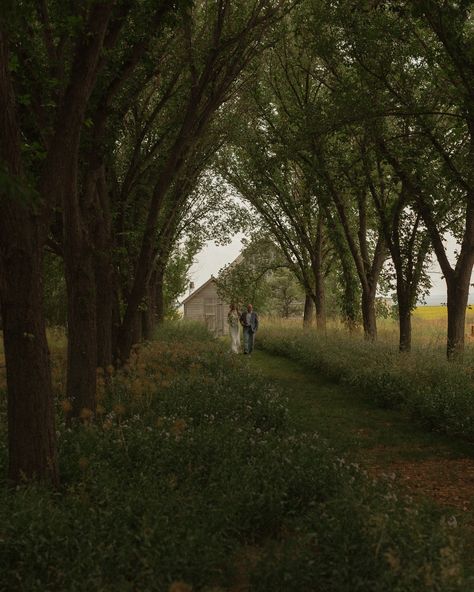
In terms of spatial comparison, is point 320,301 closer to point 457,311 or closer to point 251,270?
point 251,270

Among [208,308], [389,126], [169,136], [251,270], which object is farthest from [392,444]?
[208,308]

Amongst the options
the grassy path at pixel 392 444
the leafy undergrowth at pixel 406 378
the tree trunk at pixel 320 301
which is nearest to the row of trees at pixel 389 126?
the leafy undergrowth at pixel 406 378

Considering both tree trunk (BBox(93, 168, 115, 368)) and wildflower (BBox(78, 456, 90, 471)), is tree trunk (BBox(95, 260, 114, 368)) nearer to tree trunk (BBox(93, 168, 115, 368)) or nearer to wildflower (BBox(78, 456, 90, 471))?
tree trunk (BBox(93, 168, 115, 368))

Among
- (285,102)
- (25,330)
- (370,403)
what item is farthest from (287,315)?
(25,330)

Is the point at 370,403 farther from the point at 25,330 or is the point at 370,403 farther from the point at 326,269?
the point at 326,269

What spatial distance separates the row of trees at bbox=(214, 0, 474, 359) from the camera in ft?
36.4

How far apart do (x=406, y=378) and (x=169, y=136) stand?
25.9ft

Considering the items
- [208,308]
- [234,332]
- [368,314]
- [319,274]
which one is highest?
[319,274]

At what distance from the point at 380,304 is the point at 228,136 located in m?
14.2

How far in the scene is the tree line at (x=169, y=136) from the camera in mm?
5387

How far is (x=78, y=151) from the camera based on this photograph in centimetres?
816

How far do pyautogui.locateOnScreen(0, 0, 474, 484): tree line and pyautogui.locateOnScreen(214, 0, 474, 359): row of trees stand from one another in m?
0.06

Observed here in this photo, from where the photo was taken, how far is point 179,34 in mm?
12039

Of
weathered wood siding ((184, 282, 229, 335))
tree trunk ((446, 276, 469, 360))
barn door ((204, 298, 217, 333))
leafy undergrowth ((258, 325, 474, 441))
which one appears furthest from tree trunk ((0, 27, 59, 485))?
barn door ((204, 298, 217, 333))
